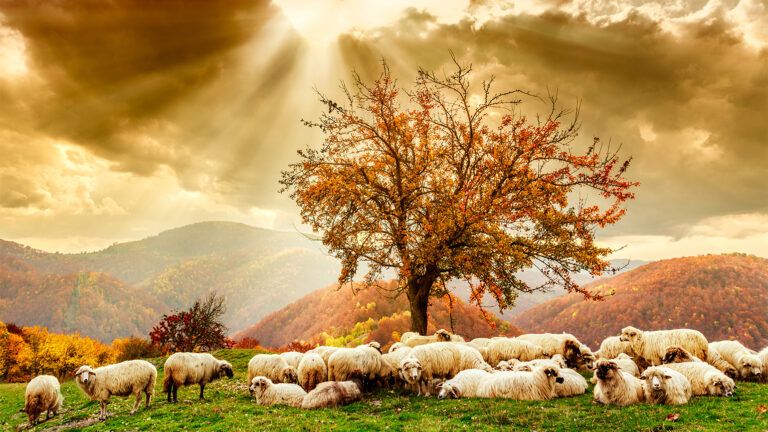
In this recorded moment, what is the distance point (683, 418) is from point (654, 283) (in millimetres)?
98510

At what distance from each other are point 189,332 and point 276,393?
95.1ft

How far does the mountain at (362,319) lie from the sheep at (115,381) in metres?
9.63

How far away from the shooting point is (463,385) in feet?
47.2

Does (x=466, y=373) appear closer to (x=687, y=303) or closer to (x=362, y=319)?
(x=362, y=319)

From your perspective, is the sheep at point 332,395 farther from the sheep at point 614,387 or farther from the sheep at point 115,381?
the sheep at point 614,387

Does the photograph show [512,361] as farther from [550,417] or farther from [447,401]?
[550,417]

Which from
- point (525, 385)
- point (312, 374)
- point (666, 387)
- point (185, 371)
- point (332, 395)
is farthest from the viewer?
point (312, 374)

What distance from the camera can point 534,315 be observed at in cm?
11500

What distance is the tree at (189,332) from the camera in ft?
129

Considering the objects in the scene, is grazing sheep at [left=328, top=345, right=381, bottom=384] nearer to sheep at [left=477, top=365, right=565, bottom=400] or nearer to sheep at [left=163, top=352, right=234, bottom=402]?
sheep at [left=477, top=365, right=565, bottom=400]

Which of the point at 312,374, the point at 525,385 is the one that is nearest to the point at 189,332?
the point at 312,374

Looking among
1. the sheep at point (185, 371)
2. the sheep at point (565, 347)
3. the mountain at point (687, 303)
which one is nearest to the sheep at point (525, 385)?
the sheep at point (565, 347)

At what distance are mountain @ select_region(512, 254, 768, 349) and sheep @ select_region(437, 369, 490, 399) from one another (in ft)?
228

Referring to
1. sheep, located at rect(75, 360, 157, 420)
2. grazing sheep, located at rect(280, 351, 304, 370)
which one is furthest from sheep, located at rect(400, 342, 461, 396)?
sheep, located at rect(75, 360, 157, 420)
